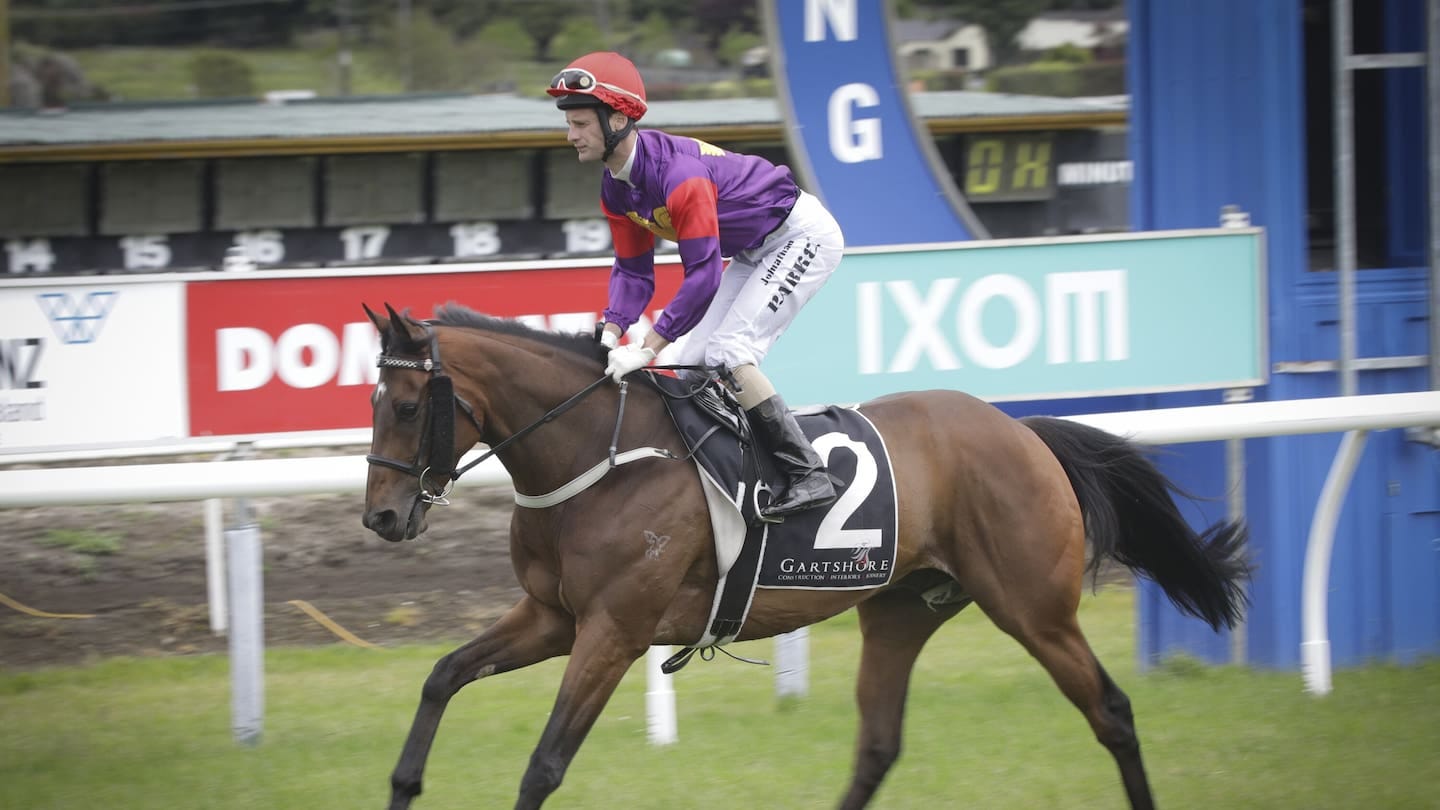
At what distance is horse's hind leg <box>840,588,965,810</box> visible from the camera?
423cm

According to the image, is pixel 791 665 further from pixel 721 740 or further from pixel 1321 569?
pixel 1321 569

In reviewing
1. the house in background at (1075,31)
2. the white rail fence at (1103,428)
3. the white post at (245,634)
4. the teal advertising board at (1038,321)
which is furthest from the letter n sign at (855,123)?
the house in background at (1075,31)

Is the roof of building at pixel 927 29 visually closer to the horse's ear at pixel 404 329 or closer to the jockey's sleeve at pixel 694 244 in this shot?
the jockey's sleeve at pixel 694 244

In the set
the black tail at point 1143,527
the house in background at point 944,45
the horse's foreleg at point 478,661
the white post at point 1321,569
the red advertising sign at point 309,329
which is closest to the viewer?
the horse's foreleg at point 478,661

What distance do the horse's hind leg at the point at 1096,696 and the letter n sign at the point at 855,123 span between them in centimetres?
233

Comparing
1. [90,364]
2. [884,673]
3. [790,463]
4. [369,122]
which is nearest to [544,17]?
[369,122]

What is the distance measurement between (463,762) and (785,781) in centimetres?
103

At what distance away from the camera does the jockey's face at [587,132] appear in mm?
3754

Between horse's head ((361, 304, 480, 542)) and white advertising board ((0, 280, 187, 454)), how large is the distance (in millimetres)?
1779

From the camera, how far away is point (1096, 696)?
4141 mm

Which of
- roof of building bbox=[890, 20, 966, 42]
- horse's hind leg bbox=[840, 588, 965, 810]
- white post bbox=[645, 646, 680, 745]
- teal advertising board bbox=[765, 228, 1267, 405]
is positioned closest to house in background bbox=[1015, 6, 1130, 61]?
roof of building bbox=[890, 20, 966, 42]

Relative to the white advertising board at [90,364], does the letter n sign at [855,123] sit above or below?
above

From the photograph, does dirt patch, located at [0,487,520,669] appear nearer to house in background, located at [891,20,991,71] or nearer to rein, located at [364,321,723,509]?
rein, located at [364,321,723,509]

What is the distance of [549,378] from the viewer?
12.5 feet
